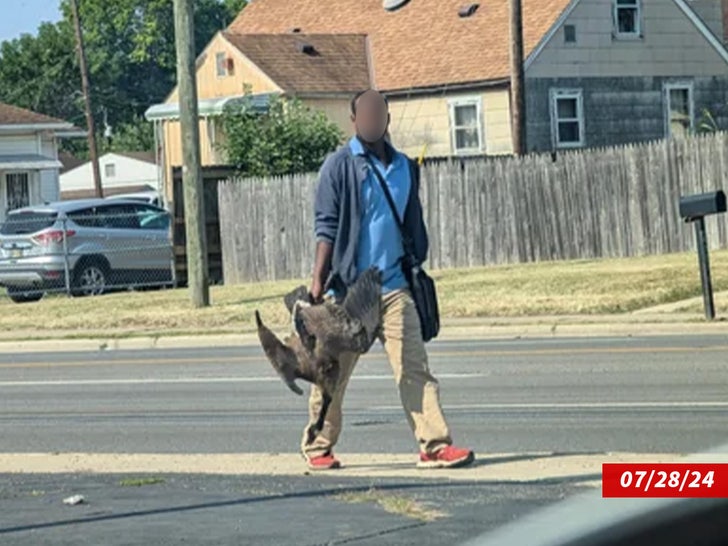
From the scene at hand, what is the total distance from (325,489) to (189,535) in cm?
132

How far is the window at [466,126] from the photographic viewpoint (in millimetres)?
40062

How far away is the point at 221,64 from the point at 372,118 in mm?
35060

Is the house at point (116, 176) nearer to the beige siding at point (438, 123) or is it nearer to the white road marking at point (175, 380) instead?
the beige siding at point (438, 123)

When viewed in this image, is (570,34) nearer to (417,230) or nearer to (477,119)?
(477,119)

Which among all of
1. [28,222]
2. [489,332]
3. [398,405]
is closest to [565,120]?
[28,222]

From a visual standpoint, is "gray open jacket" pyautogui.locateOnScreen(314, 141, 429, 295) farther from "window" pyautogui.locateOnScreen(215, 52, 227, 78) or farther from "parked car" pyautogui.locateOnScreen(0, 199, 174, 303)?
"window" pyautogui.locateOnScreen(215, 52, 227, 78)

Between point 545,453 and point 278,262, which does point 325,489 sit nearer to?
point 545,453

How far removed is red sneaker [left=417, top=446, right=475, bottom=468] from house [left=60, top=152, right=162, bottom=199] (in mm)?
71721

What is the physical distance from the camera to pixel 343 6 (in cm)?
4616

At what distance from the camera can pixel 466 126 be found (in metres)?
40.6

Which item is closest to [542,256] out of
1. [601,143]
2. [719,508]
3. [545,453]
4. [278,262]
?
[278,262]

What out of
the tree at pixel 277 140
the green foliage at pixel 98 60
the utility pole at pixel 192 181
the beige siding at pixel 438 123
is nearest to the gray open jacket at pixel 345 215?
the utility pole at pixel 192 181

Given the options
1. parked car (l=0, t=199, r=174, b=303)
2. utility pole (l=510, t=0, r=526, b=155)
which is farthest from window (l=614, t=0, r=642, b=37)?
parked car (l=0, t=199, r=174, b=303)

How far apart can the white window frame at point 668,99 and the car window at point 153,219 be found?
16121mm
